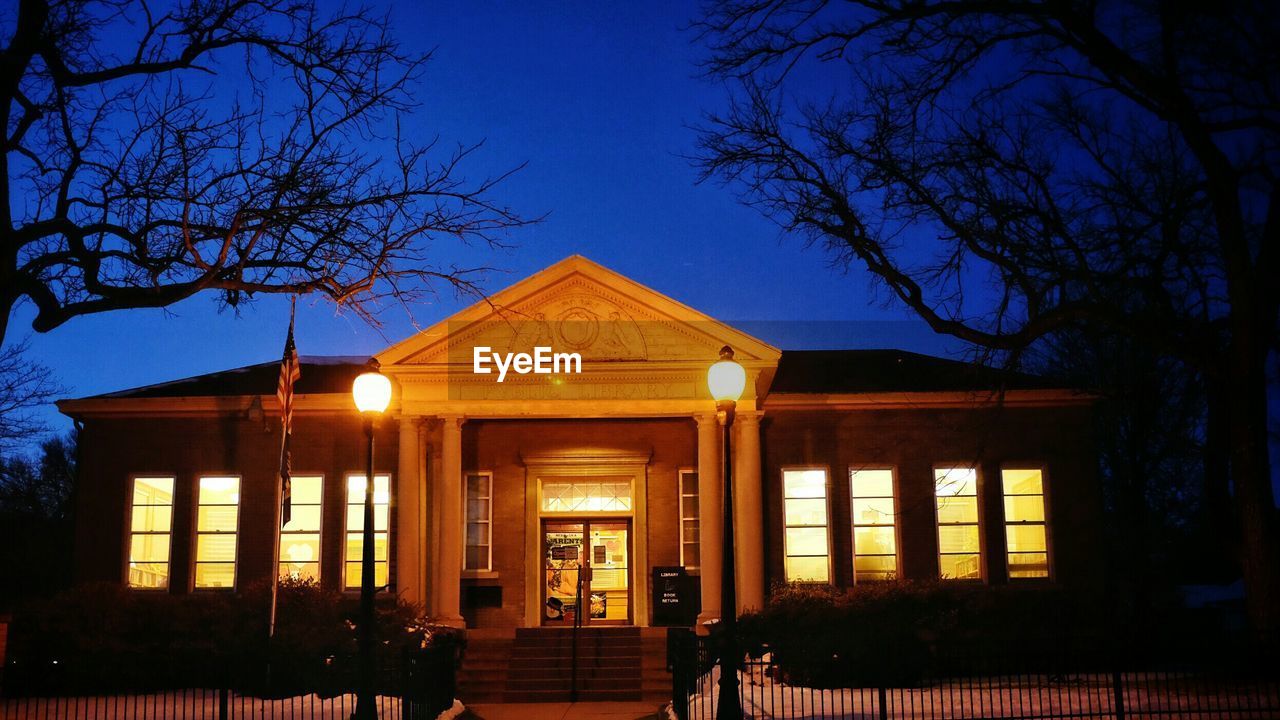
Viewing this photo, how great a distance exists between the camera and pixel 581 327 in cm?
2272

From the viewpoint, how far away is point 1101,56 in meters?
16.4

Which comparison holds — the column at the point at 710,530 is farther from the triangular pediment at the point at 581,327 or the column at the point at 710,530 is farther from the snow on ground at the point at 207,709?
the snow on ground at the point at 207,709

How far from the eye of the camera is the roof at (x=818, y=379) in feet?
84.5

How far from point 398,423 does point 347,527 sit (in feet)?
10.3

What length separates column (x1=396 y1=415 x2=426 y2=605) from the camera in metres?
22.5

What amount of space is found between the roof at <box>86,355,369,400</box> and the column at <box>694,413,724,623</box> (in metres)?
8.24

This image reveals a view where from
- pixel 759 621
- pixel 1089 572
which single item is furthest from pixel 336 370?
pixel 1089 572

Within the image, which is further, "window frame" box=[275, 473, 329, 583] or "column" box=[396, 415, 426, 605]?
"window frame" box=[275, 473, 329, 583]

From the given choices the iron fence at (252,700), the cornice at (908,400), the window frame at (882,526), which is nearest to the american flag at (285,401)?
the iron fence at (252,700)

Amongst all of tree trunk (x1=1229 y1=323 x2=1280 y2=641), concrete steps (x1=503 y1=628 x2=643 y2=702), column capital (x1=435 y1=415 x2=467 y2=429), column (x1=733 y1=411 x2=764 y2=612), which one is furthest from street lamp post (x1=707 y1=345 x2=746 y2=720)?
column capital (x1=435 y1=415 x2=467 y2=429)

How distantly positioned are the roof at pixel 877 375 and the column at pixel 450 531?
297 inches

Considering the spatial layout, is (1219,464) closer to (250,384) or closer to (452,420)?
(452,420)

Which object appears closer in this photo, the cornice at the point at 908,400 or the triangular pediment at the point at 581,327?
the triangular pediment at the point at 581,327

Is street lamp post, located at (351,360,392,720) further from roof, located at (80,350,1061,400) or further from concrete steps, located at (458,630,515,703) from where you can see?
roof, located at (80,350,1061,400)
